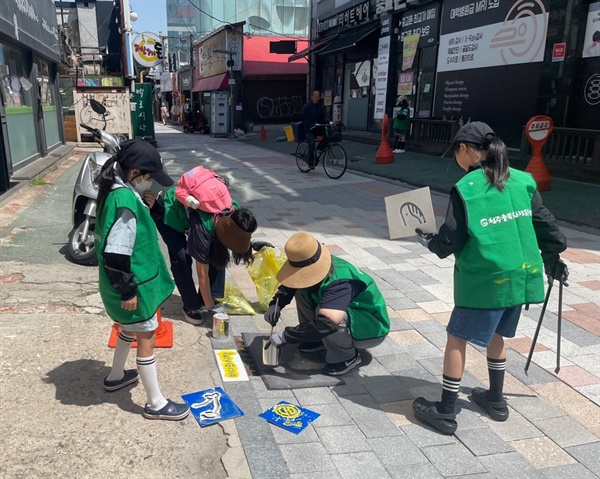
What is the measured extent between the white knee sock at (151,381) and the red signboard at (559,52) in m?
10.9

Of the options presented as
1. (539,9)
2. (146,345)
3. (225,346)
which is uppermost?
(539,9)

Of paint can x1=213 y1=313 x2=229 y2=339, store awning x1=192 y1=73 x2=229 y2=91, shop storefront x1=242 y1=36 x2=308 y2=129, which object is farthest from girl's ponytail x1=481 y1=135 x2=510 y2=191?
store awning x1=192 y1=73 x2=229 y2=91

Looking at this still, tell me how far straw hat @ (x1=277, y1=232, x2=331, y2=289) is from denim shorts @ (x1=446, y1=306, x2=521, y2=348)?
0.84 meters

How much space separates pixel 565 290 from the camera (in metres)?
5.13

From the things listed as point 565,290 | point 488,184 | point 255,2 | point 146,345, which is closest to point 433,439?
point 488,184

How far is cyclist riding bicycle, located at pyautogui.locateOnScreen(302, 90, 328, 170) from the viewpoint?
1197cm

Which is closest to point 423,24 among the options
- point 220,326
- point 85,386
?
point 220,326

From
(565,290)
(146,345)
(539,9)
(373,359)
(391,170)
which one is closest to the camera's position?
(146,345)

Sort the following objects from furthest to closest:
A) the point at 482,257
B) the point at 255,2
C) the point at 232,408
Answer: the point at 255,2
the point at 232,408
the point at 482,257

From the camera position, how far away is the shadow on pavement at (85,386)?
3.15m

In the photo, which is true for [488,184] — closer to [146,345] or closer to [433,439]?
[433,439]

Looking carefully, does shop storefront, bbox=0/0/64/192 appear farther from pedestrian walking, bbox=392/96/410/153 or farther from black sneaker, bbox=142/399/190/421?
pedestrian walking, bbox=392/96/410/153

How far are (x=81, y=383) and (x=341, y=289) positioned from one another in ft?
5.70

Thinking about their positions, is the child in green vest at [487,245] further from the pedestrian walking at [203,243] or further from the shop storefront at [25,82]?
the shop storefront at [25,82]
